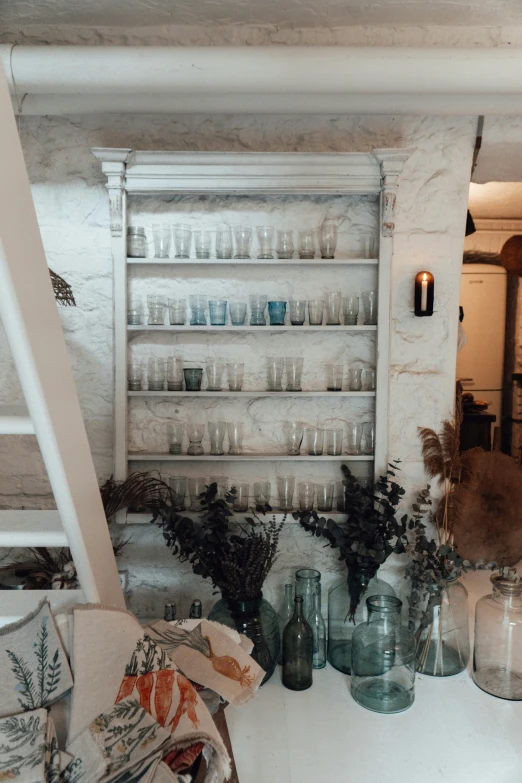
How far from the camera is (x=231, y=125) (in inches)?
101

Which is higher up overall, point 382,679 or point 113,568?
point 113,568

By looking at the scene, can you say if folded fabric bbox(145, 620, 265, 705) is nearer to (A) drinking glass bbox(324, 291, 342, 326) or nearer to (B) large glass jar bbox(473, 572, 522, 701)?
(B) large glass jar bbox(473, 572, 522, 701)

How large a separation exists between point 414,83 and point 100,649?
203 centimetres

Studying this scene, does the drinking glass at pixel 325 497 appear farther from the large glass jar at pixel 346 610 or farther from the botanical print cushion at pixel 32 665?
the botanical print cushion at pixel 32 665

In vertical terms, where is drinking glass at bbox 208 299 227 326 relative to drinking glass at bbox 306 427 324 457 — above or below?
above

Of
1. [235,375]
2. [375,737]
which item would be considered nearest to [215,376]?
[235,375]

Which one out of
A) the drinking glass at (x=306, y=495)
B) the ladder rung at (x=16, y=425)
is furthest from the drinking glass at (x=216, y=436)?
the ladder rung at (x=16, y=425)

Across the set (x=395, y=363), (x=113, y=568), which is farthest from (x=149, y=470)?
(x=113, y=568)

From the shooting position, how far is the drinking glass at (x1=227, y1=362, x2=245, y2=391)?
8.35 ft

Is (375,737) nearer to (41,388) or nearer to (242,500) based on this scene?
(242,500)

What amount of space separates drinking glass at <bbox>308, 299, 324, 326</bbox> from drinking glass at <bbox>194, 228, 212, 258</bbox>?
44cm

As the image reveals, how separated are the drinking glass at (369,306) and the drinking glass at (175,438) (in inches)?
33.4

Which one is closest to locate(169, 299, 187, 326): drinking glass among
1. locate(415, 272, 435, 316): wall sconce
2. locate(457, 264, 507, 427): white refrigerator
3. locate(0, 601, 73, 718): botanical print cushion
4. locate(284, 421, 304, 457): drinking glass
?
locate(284, 421, 304, 457): drinking glass

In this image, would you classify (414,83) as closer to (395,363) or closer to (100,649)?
(395,363)
